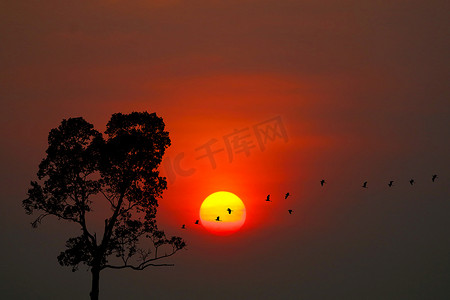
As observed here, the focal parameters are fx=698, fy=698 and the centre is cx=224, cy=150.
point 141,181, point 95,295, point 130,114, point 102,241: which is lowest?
point 95,295

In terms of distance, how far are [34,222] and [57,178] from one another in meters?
3.73

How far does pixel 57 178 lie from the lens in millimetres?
51219

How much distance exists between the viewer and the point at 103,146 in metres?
52.0

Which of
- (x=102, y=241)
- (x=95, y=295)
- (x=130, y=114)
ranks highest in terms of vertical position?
(x=130, y=114)

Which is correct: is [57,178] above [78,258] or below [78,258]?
above

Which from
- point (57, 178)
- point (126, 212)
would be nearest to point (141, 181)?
point (126, 212)

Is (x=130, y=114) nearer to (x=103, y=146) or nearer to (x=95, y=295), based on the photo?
(x=103, y=146)

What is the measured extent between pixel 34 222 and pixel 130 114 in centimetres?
1068

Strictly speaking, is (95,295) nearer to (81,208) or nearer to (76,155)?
(81,208)

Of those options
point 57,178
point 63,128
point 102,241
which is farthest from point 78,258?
point 63,128

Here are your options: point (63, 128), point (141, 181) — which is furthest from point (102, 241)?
point (63, 128)

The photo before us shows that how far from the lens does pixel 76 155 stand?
169 ft

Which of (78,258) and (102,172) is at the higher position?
(102,172)

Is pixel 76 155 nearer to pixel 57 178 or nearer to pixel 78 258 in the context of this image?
pixel 57 178
